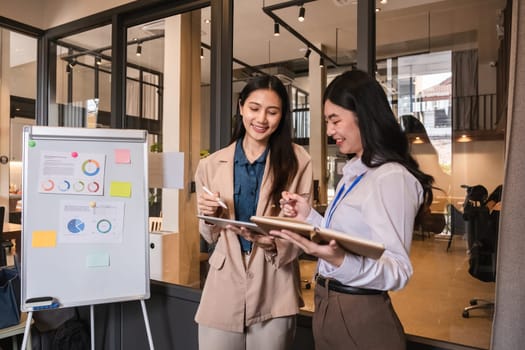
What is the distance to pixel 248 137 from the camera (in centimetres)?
153

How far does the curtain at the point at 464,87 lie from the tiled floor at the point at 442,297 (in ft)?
5.93

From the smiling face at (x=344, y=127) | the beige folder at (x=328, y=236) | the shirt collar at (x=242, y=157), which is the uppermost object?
A: the smiling face at (x=344, y=127)

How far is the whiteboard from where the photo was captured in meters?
1.89

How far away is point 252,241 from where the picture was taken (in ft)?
4.54

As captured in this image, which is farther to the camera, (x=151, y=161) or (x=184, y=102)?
(x=184, y=102)

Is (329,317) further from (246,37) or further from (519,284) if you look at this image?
(246,37)

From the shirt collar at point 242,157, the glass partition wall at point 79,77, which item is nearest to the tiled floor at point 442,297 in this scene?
the shirt collar at point 242,157

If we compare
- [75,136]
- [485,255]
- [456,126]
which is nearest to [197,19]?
[75,136]

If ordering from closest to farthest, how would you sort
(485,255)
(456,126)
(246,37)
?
1. (485,255)
2. (246,37)
3. (456,126)

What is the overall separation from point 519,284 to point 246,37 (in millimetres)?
4222

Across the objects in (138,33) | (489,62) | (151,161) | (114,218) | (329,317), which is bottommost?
(329,317)

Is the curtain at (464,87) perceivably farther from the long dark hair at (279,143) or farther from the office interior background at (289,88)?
the long dark hair at (279,143)

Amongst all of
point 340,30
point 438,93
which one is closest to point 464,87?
point 438,93

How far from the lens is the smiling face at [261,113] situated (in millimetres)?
1424
